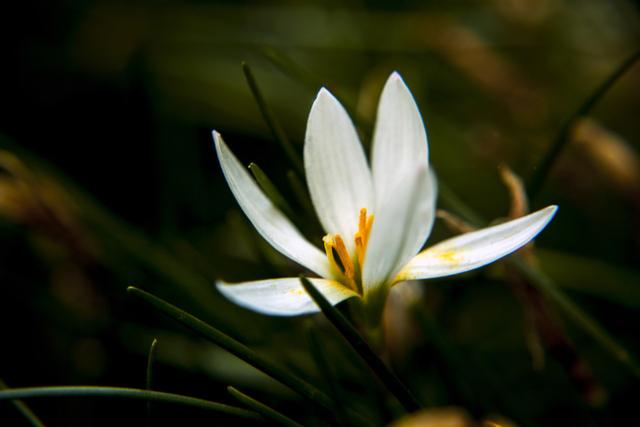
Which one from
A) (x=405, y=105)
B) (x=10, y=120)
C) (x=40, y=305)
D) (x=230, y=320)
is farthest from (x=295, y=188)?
(x=10, y=120)

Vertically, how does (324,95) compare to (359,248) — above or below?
above

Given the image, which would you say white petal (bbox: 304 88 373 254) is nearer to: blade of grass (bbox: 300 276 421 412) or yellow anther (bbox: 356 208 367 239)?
yellow anther (bbox: 356 208 367 239)

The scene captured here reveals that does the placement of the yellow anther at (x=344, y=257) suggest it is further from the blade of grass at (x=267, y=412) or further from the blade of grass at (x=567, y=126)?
the blade of grass at (x=567, y=126)

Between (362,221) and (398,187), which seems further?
(362,221)

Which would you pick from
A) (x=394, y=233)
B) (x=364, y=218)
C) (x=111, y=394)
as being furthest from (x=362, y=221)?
(x=111, y=394)

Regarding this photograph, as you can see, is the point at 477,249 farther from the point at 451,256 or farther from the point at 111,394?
the point at 111,394

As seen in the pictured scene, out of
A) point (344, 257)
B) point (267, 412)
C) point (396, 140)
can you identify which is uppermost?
point (396, 140)
